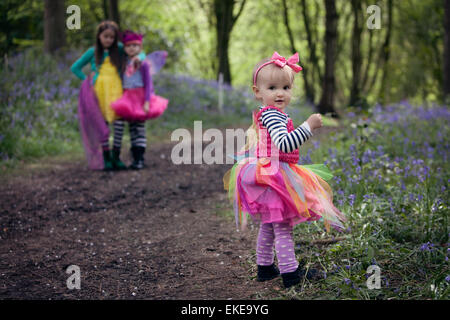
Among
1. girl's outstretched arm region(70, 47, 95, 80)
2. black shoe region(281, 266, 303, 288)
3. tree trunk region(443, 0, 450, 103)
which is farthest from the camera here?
tree trunk region(443, 0, 450, 103)

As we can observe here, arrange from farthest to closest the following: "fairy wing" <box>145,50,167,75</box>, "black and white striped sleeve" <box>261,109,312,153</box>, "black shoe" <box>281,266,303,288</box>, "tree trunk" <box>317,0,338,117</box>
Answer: "tree trunk" <box>317,0,338,117</box>
"fairy wing" <box>145,50,167,75</box>
"black shoe" <box>281,266,303,288</box>
"black and white striped sleeve" <box>261,109,312,153</box>

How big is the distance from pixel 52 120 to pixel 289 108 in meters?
6.59

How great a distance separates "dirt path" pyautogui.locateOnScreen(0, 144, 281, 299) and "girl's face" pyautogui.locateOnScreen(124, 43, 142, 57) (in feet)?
5.84

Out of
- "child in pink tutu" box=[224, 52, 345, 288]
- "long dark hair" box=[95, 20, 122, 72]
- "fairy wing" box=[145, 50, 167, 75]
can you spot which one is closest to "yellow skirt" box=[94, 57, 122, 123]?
"long dark hair" box=[95, 20, 122, 72]

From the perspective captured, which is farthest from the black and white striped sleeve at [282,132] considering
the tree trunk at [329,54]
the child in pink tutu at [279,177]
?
the tree trunk at [329,54]

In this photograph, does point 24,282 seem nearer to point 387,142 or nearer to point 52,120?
point 387,142

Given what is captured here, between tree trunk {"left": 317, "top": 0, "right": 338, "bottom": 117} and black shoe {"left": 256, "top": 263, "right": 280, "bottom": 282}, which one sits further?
tree trunk {"left": 317, "top": 0, "right": 338, "bottom": 117}

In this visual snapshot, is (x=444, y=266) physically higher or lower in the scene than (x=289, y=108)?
lower

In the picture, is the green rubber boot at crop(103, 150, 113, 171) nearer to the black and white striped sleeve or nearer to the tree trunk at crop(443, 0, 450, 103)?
the black and white striped sleeve

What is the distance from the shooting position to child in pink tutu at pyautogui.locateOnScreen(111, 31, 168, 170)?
264 inches

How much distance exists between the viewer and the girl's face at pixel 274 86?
119 inches
